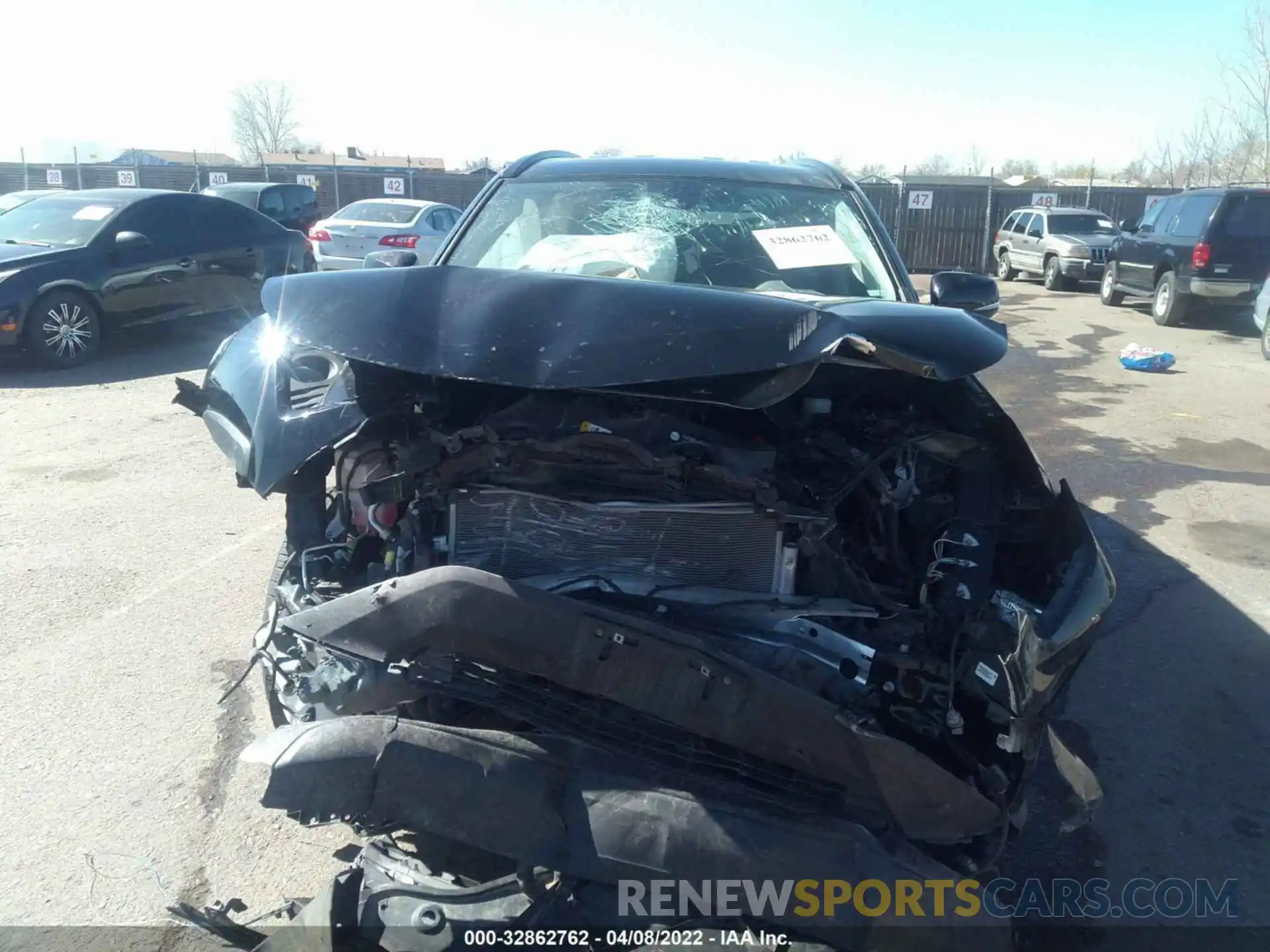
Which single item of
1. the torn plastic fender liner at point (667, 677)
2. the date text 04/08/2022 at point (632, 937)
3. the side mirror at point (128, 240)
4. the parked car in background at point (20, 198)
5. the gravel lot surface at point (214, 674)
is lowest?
the gravel lot surface at point (214, 674)

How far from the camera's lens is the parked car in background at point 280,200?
1602cm

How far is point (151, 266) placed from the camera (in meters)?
10.0

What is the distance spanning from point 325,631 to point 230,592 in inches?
101

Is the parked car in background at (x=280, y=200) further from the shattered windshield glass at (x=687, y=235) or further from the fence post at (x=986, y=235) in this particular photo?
the fence post at (x=986, y=235)

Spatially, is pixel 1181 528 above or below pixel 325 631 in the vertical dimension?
below

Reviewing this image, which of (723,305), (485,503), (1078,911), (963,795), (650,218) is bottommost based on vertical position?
(1078,911)

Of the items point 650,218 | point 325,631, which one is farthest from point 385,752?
point 650,218

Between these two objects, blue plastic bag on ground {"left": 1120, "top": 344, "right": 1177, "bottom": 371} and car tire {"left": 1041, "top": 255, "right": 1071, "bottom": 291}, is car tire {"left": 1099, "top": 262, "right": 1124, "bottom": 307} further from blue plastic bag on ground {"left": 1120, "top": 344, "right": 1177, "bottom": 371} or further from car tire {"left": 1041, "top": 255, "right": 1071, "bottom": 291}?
blue plastic bag on ground {"left": 1120, "top": 344, "right": 1177, "bottom": 371}

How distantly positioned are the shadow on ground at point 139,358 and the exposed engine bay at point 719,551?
7.38 meters

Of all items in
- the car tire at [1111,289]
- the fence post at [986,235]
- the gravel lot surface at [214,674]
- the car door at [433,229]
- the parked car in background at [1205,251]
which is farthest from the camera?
the fence post at [986,235]

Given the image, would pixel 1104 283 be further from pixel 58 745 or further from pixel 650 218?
pixel 58 745

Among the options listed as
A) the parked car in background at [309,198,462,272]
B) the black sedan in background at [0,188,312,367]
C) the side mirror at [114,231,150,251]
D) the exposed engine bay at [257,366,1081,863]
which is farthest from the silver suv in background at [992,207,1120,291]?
the exposed engine bay at [257,366,1081,863]

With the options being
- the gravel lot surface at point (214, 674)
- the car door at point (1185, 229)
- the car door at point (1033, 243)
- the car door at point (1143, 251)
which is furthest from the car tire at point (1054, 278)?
the gravel lot surface at point (214, 674)

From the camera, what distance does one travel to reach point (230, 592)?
4.57 meters
